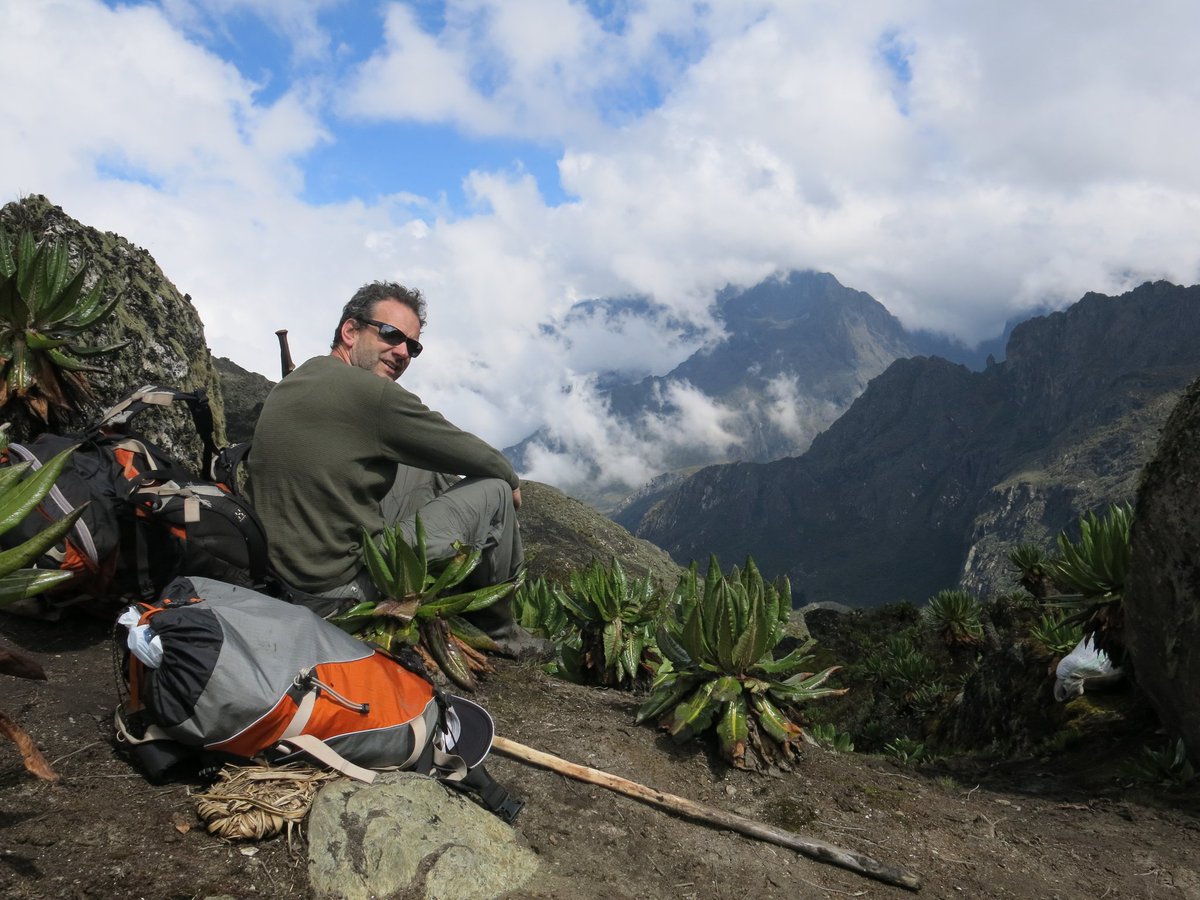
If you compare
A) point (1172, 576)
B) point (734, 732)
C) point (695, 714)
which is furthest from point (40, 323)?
point (1172, 576)

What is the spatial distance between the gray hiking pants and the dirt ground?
62 cm

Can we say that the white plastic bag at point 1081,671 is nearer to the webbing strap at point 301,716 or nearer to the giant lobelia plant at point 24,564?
the webbing strap at point 301,716

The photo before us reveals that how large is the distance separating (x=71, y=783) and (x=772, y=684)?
3.47 metres

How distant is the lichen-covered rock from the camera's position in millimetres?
7539

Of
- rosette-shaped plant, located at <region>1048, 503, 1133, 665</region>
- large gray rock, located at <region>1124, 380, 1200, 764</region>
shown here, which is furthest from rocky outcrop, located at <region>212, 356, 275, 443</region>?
large gray rock, located at <region>1124, 380, 1200, 764</region>

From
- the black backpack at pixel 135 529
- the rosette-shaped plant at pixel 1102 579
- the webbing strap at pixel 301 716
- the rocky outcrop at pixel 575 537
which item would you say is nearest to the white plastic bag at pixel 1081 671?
the rosette-shaped plant at pixel 1102 579

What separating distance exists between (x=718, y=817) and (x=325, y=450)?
2.84 meters

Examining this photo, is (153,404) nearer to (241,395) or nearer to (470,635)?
(470,635)

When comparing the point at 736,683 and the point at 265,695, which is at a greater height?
the point at 736,683

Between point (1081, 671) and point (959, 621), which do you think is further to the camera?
point (959, 621)

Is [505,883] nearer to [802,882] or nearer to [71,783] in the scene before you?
[802,882]

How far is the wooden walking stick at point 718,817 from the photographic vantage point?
3.67 m

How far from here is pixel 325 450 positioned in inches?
176

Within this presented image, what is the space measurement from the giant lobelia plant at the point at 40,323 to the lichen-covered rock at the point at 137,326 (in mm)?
778
